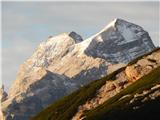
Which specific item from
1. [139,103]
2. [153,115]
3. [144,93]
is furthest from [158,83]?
[153,115]

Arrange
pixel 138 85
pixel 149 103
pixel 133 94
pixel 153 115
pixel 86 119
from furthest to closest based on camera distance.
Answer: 1. pixel 138 85
2. pixel 133 94
3. pixel 86 119
4. pixel 149 103
5. pixel 153 115

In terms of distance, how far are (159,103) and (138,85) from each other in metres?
42.2

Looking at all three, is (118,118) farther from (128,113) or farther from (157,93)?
(157,93)

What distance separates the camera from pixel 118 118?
158 m

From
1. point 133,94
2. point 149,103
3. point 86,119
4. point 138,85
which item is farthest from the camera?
point 138,85

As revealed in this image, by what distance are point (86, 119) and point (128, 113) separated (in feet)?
60.3

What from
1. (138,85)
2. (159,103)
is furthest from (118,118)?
(138,85)

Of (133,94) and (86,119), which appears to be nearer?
(86,119)

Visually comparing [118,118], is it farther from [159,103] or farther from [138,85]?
[138,85]

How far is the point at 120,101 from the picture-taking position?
180 m

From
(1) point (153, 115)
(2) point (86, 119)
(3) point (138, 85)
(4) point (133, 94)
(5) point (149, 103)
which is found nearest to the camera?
(1) point (153, 115)

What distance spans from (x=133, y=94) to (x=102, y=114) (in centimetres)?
1919

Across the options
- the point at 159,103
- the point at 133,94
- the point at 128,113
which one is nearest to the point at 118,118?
Answer: the point at 128,113

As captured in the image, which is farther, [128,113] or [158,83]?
[158,83]
